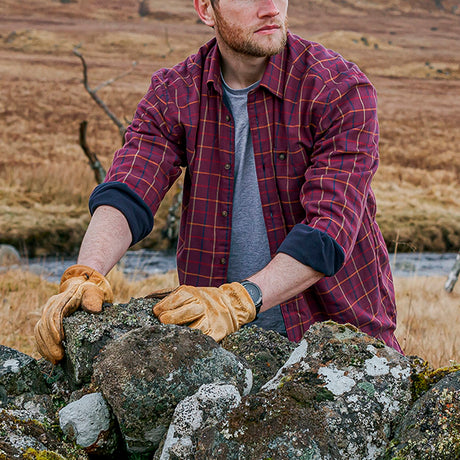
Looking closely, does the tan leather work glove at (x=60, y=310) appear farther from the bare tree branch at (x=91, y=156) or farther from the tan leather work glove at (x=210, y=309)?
the bare tree branch at (x=91, y=156)

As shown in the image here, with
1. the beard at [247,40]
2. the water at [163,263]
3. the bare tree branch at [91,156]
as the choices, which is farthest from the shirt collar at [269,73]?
the water at [163,263]

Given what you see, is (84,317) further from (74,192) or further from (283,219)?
(74,192)

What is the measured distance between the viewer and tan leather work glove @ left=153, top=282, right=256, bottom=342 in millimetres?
2189

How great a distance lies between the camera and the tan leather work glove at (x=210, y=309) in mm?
2189

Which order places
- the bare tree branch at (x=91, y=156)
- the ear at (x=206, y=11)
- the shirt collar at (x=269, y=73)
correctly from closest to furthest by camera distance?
the shirt collar at (x=269, y=73) < the ear at (x=206, y=11) < the bare tree branch at (x=91, y=156)

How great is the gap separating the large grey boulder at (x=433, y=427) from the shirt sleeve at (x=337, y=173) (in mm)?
916

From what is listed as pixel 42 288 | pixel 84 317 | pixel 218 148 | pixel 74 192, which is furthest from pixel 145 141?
pixel 74 192

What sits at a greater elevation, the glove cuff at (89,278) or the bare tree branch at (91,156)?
the glove cuff at (89,278)

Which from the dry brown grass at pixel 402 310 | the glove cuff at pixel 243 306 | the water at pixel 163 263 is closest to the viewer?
the glove cuff at pixel 243 306

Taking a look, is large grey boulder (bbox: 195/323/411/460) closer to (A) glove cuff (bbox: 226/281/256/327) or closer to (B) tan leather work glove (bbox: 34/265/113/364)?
(A) glove cuff (bbox: 226/281/256/327)

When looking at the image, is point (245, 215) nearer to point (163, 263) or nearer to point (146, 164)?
point (146, 164)

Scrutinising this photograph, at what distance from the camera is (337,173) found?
9.21 feet

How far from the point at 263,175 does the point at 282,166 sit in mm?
109

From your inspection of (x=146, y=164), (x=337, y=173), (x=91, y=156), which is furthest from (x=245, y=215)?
(x=91, y=156)
